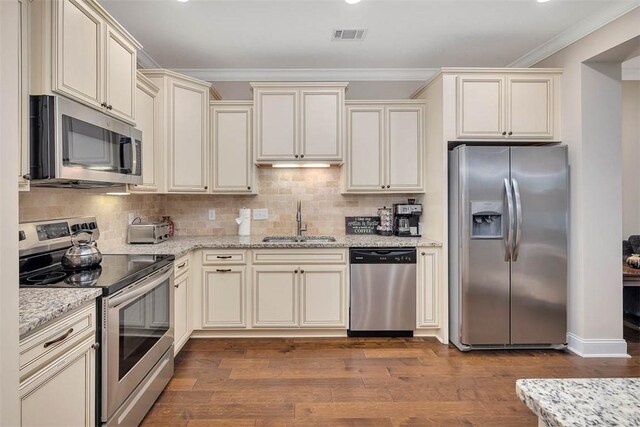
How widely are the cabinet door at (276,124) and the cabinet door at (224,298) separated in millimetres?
1168

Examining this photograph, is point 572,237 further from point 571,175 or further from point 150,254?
point 150,254

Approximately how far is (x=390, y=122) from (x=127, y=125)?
242cm

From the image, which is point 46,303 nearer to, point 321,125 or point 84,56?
point 84,56

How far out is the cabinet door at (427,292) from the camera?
10.9 ft

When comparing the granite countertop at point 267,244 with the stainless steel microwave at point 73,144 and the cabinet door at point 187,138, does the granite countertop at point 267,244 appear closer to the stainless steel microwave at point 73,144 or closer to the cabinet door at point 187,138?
the cabinet door at point 187,138

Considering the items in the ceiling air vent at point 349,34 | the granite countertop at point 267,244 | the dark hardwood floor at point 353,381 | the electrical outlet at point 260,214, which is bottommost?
the dark hardwood floor at point 353,381

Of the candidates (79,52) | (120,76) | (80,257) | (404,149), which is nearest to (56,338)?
(80,257)

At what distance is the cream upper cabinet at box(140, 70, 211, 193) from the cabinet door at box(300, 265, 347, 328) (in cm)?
144

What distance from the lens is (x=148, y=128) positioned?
3.03 meters

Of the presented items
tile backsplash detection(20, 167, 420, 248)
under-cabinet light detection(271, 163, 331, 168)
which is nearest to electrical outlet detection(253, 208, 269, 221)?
tile backsplash detection(20, 167, 420, 248)

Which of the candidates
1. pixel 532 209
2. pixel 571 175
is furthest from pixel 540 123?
pixel 532 209

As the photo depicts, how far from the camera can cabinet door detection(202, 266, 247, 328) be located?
3.28 meters

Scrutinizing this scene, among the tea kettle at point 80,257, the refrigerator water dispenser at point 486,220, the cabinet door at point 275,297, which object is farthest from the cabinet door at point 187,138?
the refrigerator water dispenser at point 486,220

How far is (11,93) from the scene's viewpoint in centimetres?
99
